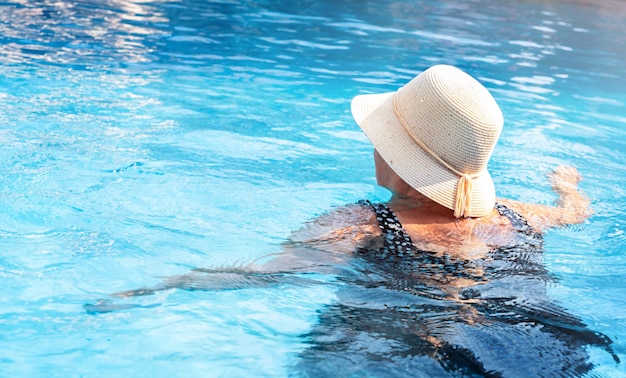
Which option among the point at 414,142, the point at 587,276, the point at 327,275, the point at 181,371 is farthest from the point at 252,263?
the point at 587,276

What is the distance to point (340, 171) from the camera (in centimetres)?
523

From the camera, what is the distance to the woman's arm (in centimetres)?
337

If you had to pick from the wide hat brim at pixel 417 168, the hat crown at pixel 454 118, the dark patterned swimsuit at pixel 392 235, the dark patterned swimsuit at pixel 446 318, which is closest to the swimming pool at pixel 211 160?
the dark patterned swimsuit at pixel 446 318

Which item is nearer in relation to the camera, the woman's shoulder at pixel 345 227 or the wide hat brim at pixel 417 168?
the wide hat brim at pixel 417 168

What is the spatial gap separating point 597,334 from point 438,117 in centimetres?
103

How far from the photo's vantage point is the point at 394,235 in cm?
277

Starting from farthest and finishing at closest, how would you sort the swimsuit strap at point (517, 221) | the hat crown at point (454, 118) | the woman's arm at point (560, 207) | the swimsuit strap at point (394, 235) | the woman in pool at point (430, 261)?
the woman's arm at point (560, 207), the swimsuit strap at point (517, 221), the swimsuit strap at point (394, 235), the hat crown at point (454, 118), the woman in pool at point (430, 261)

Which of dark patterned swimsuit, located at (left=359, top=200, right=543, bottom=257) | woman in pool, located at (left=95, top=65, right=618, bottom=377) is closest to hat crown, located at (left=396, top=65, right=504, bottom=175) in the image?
woman in pool, located at (left=95, top=65, right=618, bottom=377)

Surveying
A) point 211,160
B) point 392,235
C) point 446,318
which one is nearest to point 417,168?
point 392,235

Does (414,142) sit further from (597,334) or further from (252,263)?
(597,334)

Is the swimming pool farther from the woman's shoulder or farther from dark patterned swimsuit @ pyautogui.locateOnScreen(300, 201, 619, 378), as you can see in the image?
the woman's shoulder

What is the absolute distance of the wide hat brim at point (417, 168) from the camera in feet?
8.94

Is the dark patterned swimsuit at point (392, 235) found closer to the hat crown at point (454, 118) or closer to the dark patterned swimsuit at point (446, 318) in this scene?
the dark patterned swimsuit at point (446, 318)

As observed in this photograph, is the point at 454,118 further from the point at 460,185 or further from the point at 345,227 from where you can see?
the point at 345,227
